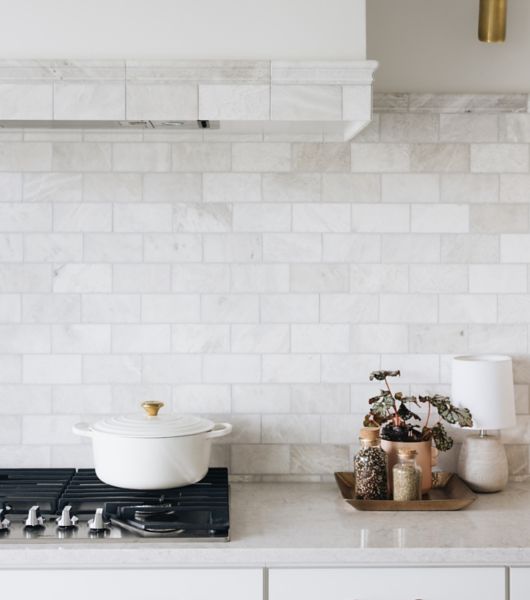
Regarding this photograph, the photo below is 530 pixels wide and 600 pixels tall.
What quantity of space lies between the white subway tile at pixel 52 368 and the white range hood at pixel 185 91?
0.73 metres

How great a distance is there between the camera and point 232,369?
2264mm

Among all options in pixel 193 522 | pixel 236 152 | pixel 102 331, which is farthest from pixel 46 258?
pixel 193 522

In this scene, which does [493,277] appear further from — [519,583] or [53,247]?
[53,247]

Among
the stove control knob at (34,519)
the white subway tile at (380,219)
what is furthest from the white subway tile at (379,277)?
the stove control knob at (34,519)

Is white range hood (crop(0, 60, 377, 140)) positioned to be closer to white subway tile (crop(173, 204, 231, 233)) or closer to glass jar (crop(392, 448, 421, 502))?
white subway tile (crop(173, 204, 231, 233))

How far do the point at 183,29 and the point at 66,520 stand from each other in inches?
49.1

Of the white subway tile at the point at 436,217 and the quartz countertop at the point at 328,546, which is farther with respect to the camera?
the white subway tile at the point at 436,217

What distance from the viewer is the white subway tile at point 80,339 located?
2.25 m

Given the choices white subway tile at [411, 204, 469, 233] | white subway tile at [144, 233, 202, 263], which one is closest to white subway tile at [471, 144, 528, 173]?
white subway tile at [411, 204, 469, 233]

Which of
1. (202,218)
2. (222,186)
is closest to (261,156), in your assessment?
(222,186)

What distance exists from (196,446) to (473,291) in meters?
0.98

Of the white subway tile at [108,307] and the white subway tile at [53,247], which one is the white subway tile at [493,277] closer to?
the white subway tile at [108,307]

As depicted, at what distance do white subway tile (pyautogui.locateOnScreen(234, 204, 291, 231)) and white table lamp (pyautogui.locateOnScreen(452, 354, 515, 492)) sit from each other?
676mm

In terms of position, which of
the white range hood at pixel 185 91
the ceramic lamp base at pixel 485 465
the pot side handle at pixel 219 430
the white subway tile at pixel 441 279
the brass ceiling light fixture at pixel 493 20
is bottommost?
the ceramic lamp base at pixel 485 465
